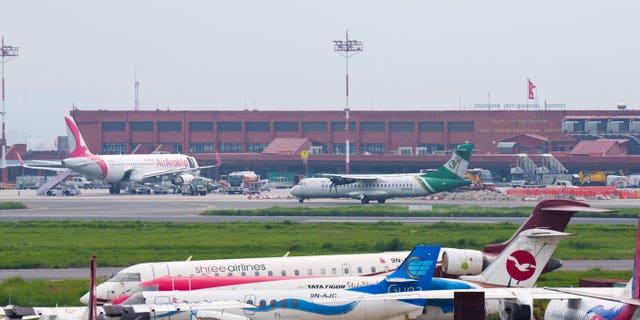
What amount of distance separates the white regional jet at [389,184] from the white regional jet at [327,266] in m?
72.6

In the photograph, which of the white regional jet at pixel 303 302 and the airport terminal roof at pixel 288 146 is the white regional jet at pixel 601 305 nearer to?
the white regional jet at pixel 303 302

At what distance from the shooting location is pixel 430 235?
6919 centimetres

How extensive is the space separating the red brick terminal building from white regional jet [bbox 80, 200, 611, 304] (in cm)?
12184

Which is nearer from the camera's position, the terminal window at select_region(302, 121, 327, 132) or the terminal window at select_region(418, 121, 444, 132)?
the terminal window at select_region(418, 121, 444, 132)

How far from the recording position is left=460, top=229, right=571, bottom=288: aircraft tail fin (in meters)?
38.2

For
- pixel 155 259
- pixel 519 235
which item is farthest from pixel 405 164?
pixel 519 235

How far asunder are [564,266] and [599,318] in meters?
26.0

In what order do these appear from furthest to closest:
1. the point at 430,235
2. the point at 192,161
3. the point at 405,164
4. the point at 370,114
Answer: the point at 370,114 → the point at 405,164 → the point at 192,161 → the point at 430,235

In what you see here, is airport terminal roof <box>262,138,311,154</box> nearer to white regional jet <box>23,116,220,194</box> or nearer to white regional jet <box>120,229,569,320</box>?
white regional jet <box>23,116,220,194</box>

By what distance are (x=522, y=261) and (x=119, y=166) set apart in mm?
109046

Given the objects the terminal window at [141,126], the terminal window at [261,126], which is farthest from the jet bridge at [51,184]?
the terminal window at [261,126]

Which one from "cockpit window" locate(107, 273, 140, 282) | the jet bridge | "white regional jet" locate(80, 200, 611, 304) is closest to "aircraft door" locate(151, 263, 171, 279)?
"white regional jet" locate(80, 200, 611, 304)

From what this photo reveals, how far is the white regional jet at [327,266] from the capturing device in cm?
4000

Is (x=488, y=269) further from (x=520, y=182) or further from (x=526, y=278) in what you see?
(x=520, y=182)
